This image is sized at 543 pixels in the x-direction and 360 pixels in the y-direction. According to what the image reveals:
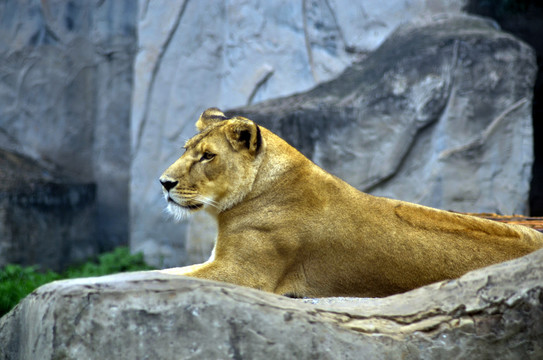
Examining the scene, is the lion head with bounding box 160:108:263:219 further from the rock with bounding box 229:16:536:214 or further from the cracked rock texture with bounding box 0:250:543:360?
the rock with bounding box 229:16:536:214

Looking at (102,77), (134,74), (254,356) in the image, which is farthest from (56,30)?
(254,356)

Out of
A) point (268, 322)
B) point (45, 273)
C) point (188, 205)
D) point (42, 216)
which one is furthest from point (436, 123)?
point (45, 273)

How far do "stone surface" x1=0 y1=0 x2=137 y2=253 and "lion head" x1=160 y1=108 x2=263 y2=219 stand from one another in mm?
7135

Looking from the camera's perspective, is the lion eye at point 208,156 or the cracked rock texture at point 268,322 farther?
the lion eye at point 208,156

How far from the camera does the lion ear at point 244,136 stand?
144 inches

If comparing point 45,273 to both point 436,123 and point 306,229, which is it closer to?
point 436,123

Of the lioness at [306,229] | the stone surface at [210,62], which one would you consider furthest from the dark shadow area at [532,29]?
the lioness at [306,229]

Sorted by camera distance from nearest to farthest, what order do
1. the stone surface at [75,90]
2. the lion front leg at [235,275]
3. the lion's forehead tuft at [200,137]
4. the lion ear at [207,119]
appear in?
the lion front leg at [235,275] → the lion's forehead tuft at [200,137] → the lion ear at [207,119] → the stone surface at [75,90]

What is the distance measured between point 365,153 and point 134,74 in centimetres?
418

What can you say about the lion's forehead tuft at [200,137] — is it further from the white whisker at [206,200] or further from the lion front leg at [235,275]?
the lion front leg at [235,275]

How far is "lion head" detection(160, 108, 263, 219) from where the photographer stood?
3648mm

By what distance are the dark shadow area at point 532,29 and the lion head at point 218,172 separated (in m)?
5.27

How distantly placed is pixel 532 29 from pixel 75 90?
699 cm

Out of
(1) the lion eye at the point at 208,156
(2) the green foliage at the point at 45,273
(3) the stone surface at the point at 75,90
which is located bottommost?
(2) the green foliage at the point at 45,273
